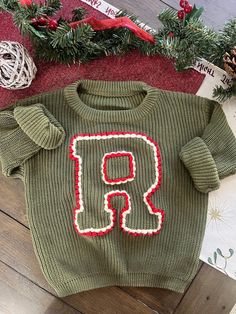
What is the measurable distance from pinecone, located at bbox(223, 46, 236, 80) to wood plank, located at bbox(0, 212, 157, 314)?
55 cm

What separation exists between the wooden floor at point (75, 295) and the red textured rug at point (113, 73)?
0.28 m

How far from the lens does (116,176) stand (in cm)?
89

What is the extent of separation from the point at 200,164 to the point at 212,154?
5 cm

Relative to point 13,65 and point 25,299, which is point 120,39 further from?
point 25,299

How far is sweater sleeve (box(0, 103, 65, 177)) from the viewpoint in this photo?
2.84ft

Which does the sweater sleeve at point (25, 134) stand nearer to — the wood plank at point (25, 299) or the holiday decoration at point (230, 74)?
the wood plank at point (25, 299)

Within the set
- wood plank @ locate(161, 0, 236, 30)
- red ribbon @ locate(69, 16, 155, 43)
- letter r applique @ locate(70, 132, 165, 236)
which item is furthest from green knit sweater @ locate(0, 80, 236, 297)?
wood plank @ locate(161, 0, 236, 30)

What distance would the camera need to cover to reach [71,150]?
2.95ft

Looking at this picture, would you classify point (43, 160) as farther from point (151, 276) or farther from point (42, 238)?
point (151, 276)

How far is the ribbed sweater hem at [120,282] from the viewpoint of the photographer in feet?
3.03

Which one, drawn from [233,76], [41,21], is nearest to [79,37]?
[41,21]

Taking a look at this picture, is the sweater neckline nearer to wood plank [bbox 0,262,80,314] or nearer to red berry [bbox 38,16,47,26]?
red berry [bbox 38,16,47,26]

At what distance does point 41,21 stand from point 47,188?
35 centimetres

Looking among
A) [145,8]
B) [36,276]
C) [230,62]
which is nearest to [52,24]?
[145,8]
